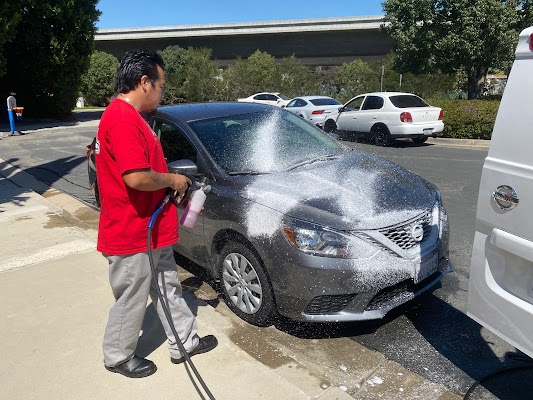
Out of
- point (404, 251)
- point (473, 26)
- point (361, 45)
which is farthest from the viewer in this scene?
point (361, 45)

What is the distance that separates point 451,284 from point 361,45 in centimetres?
4468

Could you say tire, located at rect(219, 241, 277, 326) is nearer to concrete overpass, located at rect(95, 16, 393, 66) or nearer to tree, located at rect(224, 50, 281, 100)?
tree, located at rect(224, 50, 281, 100)

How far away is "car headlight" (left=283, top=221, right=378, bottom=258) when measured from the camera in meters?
3.02

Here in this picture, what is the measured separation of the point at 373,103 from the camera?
43.9 feet

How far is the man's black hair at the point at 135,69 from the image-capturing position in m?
2.47

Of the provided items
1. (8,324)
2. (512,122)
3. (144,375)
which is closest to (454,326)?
(512,122)

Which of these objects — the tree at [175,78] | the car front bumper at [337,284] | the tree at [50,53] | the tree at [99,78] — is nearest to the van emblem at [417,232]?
the car front bumper at [337,284]

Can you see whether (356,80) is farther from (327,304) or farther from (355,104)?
(327,304)

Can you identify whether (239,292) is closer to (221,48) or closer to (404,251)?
(404,251)

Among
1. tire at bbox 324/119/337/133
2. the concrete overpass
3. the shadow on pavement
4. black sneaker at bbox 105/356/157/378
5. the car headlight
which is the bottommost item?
the shadow on pavement

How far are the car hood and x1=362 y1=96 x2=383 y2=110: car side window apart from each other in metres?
9.66

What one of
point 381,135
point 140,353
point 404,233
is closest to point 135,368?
point 140,353

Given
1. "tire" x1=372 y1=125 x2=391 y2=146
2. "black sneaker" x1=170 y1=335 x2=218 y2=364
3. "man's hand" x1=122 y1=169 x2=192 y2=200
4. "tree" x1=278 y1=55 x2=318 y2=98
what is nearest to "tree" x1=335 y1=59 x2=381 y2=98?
"tree" x1=278 y1=55 x2=318 y2=98

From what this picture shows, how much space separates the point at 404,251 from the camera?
3.17 m
